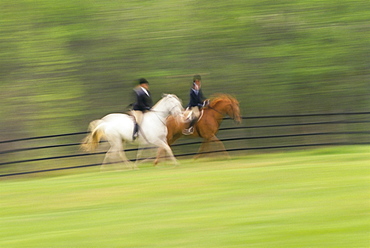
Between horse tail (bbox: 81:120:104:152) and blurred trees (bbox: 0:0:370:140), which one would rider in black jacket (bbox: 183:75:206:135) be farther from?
blurred trees (bbox: 0:0:370:140)

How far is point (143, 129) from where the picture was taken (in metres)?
17.0

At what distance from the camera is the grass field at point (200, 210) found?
7734mm

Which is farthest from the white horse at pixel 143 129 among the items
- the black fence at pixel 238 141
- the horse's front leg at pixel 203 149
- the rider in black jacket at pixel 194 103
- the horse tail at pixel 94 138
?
the black fence at pixel 238 141

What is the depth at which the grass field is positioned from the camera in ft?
25.4

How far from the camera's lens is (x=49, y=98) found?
2261 cm

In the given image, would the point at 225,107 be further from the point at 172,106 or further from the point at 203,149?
the point at 172,106

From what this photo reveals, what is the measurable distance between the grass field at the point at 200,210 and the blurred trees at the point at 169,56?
8841 mm

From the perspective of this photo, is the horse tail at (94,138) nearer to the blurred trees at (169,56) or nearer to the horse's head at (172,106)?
the horse's head at (172,106)

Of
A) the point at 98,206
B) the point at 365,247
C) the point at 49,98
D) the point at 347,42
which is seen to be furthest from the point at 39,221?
the point at 347,42

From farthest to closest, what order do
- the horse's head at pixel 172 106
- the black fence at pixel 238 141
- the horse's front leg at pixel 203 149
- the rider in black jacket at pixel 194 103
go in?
the black fence at pixel 238 141 < the horse's front leg at pixel 203 149 < the rider in black jacket at pixel 194 103 < the horse's head at pixel 172 106

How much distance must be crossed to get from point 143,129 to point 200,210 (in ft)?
25.5

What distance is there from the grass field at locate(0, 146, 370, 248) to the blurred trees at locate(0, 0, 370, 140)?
8841 millimetres

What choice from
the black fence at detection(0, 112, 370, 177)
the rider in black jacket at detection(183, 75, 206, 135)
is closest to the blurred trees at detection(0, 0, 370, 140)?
the black fence at detection(0, 112, 370, 177)

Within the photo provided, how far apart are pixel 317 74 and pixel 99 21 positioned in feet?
24.3
